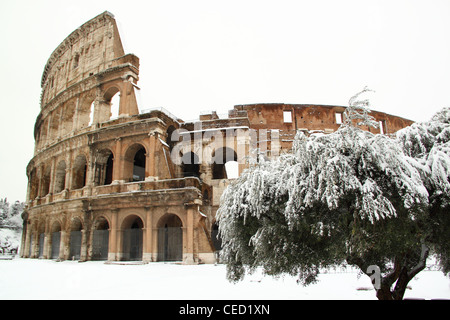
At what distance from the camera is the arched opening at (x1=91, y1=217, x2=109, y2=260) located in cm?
1945

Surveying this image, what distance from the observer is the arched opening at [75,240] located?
20516 millimetres

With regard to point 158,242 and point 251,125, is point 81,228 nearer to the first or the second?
point 158,242

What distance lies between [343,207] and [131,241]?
16485 mm

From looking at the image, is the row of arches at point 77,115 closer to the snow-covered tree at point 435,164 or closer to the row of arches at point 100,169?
the row of arches at point 100,169

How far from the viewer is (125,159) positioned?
1975 cm

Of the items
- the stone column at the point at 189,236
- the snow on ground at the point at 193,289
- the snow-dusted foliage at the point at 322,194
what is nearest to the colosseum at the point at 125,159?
the stone column at the point at 189,236

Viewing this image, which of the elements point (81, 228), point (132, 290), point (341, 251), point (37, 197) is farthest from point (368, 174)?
point (37, 197)

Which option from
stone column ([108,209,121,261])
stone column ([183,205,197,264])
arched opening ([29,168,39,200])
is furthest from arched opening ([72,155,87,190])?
stone column ([183,205,197,264])

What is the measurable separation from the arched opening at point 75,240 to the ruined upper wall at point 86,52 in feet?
34.9

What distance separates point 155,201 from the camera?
17.7 m

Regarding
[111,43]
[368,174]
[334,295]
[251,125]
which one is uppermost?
[111,43]

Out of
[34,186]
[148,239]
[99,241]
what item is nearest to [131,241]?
[99,241]

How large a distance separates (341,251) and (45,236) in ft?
75.1

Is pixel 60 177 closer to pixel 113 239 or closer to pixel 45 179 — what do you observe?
pixel 45 179
